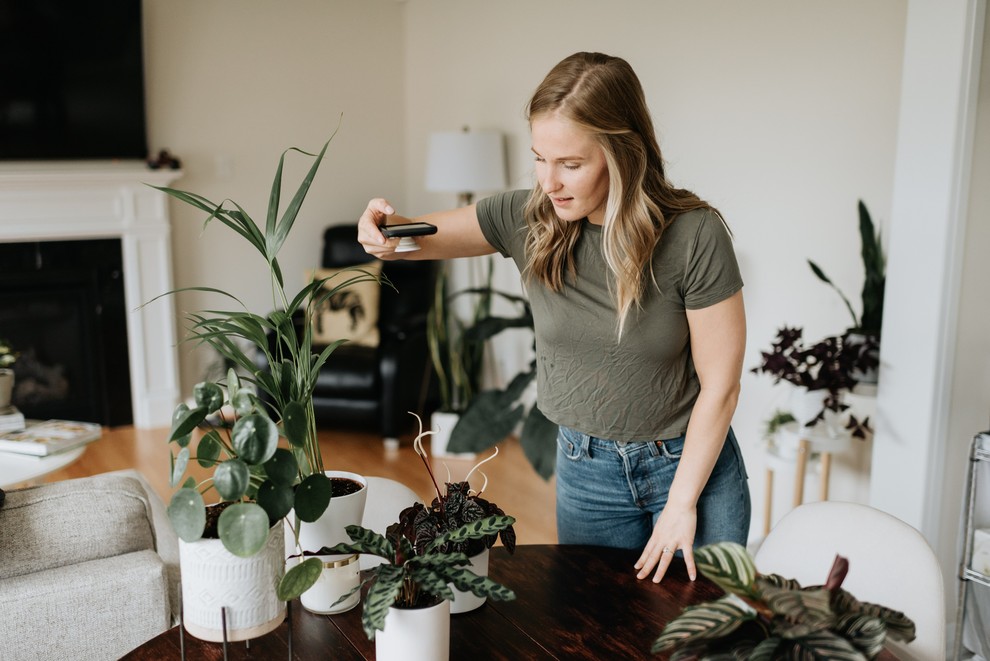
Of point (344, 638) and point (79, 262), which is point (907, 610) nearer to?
point (344, 638)

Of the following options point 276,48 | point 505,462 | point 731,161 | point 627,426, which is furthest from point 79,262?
point 627,426

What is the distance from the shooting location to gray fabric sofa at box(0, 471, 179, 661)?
1.48 meters

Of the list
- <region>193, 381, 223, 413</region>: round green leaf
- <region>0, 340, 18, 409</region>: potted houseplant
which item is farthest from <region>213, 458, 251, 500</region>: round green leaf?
<region>0, 340, 18, 409</region>: potted houseplant

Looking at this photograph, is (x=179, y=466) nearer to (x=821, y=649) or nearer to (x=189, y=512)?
(x=189, y=512)

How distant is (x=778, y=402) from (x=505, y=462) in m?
1.51

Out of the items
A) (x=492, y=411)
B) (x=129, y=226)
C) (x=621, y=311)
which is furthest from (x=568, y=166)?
(x=129, y=226)

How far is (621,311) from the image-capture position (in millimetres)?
1448

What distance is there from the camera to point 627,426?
5.00 feet

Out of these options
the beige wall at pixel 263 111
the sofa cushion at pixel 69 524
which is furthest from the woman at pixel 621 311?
the beige wall at pixel 263 111

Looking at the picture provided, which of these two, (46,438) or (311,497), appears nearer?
(311,497)

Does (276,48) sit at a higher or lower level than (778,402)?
higher

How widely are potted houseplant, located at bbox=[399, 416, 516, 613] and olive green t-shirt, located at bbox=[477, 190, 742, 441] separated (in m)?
0.30

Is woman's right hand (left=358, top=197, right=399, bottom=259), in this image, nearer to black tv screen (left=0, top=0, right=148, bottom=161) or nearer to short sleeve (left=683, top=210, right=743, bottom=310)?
short sleeve (left=683, top=210, right=743, bottom=310)

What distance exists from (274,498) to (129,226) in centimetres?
389
